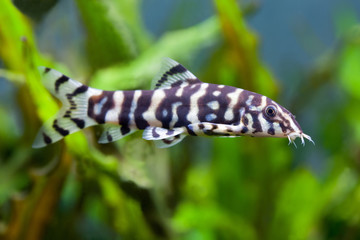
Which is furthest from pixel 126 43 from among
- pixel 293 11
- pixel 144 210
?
pixel 293 11

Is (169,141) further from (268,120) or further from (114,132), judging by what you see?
(268,120)

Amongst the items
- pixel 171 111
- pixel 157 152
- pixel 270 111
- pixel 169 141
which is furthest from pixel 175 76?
pixel 157 152

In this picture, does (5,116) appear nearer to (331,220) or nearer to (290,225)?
(290,225)

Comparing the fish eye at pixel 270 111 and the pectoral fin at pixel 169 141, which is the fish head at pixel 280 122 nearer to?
the fish eye at pixel 270 111

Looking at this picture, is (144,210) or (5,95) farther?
(5,95)

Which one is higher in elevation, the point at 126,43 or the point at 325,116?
Answer: the point at 126,43

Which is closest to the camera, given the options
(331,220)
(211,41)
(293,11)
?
(211,41)

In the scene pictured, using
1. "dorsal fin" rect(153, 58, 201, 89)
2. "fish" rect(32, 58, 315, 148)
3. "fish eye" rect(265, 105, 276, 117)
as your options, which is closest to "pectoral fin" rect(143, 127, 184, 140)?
"fish" rect(32, 58, 315, 148)

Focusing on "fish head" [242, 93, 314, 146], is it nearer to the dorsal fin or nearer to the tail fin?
the dorsal fin
